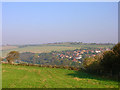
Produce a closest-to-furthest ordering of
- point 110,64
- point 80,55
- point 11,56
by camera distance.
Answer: point 110,64 < point 11,56 < point 80,55

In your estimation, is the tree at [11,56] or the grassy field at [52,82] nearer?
the grassy field at [52,82]

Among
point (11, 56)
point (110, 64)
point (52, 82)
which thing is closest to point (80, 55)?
point (11, 56)

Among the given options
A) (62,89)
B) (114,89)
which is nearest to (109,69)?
(114,89)

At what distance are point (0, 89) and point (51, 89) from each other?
3637mm

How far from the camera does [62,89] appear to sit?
37.4ft

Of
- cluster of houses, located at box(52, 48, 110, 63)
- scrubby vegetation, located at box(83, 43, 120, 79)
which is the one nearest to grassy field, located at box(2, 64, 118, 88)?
scrubby vegetation, located at box(83, 43, 120, 79)

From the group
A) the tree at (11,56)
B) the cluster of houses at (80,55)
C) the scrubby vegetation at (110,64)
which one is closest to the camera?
the scrubby vegetation at (110,64)

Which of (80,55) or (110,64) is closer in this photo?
(110,64)

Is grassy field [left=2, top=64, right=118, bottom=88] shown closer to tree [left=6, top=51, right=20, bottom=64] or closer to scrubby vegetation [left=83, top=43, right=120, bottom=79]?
scrubby vegetation [left=83, top=43, right=120, bottom=79]

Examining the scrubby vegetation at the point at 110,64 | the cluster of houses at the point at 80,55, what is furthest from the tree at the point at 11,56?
the scrubby vegetation at the point at 110,64

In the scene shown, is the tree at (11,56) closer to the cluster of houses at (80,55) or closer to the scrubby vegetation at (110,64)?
the cluster of houses at (80,55)

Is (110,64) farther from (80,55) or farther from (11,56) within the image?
(80,55)

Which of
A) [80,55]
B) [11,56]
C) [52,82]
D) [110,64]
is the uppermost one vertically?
[110,64]

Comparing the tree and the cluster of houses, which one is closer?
the tree
